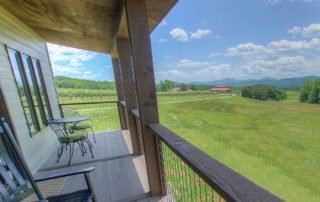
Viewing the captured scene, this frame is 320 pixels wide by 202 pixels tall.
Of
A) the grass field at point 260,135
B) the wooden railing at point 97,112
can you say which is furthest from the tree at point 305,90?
the wooden railing at point 97,112

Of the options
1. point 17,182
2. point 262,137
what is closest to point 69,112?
point 17,182

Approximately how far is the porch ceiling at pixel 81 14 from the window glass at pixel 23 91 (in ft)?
2.27

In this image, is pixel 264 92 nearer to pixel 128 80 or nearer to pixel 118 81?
pixel 118 81

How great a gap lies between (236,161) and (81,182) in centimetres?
1243

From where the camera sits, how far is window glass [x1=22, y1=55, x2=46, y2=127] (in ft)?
9.48

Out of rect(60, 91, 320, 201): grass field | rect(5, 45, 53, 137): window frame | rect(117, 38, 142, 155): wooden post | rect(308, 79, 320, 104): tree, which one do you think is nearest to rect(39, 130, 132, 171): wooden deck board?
rect(117, 38, 142, 155): wooden post

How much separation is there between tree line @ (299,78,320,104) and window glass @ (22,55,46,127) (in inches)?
464

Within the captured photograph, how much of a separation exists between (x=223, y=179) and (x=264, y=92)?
1410 cm

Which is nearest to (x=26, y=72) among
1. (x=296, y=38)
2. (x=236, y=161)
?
(x=236, y=161)

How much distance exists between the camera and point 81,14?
6.68ft

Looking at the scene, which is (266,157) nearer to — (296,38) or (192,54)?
(296,38)

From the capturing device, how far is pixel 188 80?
34.5 ft

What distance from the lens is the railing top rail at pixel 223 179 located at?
0.45m

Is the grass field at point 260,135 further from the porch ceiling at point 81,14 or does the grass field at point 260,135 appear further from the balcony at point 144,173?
the porch ceiling at point 81,14
